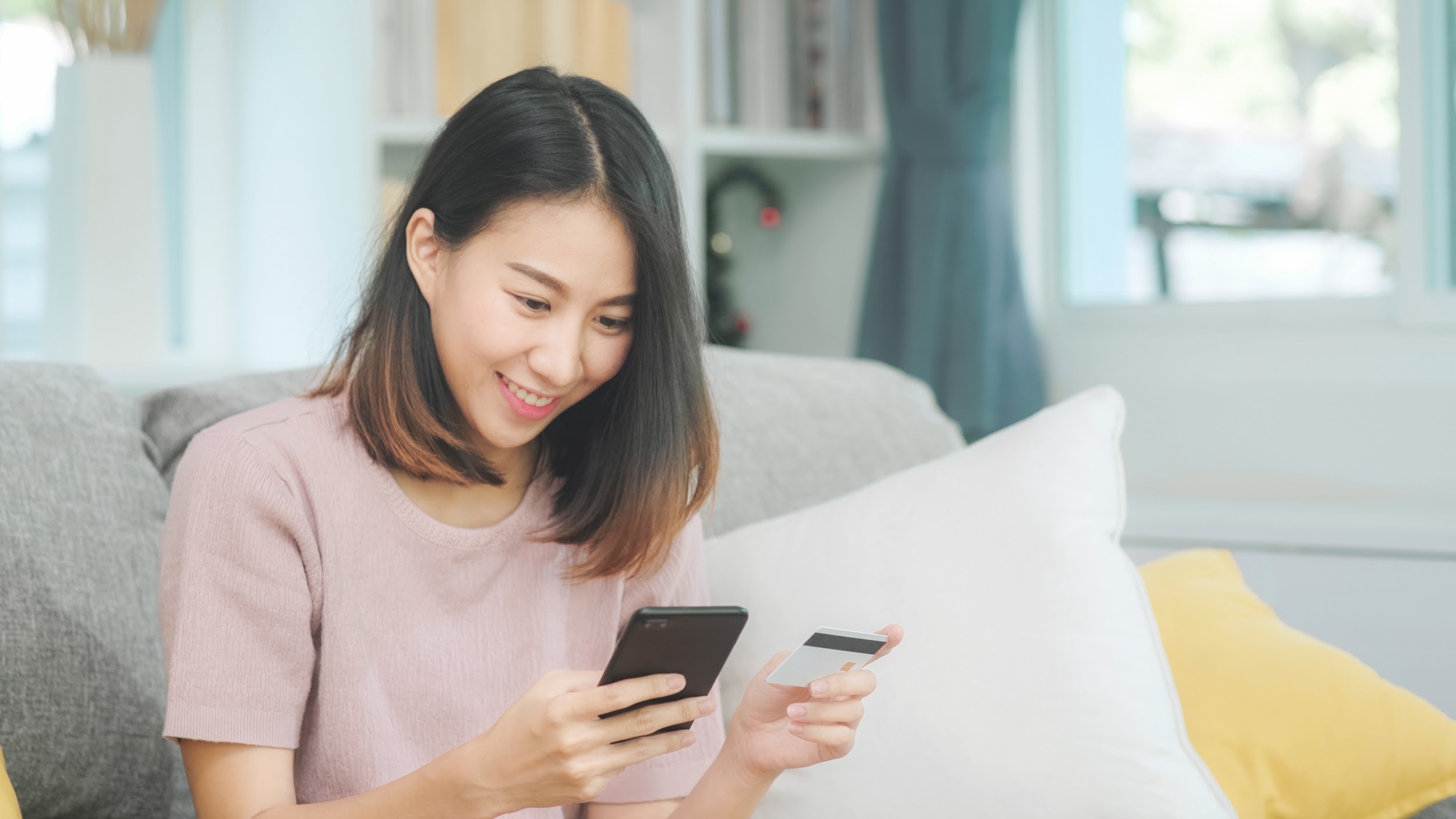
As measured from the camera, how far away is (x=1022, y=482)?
1.12 m

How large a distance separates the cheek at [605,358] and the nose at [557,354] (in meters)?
0.03

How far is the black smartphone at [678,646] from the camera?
73 cm

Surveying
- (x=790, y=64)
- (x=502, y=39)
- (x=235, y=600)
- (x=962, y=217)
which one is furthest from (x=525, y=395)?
(x=790, y=64)

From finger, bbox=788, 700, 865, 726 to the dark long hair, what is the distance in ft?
0.76

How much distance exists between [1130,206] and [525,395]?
1.75 metres

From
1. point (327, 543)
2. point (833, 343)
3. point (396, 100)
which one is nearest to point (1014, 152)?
point (833, 343)

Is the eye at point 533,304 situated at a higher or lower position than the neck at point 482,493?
higher

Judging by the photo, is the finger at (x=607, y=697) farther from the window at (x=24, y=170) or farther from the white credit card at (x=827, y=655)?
the window at (x=24, y=170)

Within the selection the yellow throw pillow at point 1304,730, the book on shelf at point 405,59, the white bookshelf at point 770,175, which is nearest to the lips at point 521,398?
the yellow throw pillow at point 1304,730

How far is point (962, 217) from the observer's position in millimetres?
2328

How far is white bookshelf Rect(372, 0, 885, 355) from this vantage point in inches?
89.4

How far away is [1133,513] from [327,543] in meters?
1.42

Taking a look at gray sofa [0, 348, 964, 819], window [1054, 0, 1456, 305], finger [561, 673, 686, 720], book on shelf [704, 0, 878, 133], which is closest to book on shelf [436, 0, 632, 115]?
book on shelf [704, 0, 878, 133]

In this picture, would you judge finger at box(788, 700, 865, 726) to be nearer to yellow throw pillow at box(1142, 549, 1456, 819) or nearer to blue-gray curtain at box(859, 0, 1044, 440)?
yellow throw pillow at box(1142, 549, 1456, 819)
